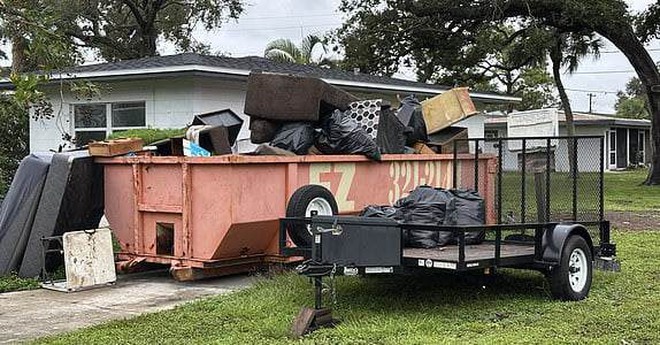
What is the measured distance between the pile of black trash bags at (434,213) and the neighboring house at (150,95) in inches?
319

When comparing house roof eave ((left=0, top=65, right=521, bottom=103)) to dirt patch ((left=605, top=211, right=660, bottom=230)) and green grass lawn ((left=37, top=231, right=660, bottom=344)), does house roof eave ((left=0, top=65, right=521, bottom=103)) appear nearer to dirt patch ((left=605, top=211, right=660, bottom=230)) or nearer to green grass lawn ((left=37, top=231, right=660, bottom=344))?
dirt patch ((left=605, top=211, right=660, bottom=230))

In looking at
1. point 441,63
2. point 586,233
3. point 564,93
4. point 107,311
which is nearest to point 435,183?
point 586,233

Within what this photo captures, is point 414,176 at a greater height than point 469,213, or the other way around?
point 414,176

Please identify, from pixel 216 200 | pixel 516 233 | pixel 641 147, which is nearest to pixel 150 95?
pixel 216 200

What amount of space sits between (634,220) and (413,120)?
710 cm

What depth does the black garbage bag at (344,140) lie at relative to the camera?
997 cm

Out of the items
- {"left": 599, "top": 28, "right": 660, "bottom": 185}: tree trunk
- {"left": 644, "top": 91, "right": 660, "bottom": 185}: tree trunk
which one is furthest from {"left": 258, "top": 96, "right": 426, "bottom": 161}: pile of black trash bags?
{"left": 644, "top": 91, "right": 660, "bottom": 185}: tree trunk

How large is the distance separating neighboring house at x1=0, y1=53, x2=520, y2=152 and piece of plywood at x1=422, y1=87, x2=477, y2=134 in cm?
510

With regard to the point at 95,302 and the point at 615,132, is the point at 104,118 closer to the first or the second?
the point at 95,302

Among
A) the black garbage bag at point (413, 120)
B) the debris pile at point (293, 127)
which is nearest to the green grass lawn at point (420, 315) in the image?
the debris pile at point (293, 127)

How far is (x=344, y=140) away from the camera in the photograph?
9977 mm

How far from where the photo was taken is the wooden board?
22.7ft

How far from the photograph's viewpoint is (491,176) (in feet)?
32.5

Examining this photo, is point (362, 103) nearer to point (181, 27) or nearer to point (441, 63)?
point (441, 63)
